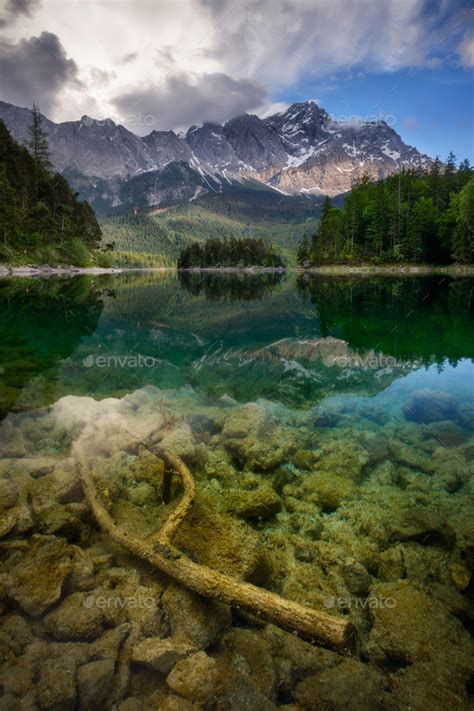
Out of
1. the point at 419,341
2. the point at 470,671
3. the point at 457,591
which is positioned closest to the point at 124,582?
the point at 470,671

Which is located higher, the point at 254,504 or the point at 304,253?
the point at 304,253

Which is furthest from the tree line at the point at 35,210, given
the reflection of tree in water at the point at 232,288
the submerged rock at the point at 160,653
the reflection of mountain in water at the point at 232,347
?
the submerged rock at the point at 160,653

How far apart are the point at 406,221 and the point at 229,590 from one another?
91028 millimetres

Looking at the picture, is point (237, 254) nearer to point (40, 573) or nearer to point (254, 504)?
point (254, 504)

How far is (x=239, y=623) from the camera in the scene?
4.35 m

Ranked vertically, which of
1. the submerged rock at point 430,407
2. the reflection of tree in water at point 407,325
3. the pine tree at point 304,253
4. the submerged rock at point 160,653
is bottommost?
the submerged rock at point 430,407

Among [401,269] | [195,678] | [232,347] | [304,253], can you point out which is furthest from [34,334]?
[304,253]

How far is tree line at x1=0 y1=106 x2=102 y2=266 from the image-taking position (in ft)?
210

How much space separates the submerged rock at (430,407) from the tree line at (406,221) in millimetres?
63776

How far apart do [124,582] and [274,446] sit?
13.6 feet

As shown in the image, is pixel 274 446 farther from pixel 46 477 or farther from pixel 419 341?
pixel 419 341

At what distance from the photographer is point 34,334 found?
61.8 ft

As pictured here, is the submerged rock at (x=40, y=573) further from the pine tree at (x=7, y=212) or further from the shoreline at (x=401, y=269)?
the shoreline at (x=401, y=269)

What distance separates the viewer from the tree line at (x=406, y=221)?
70.2 m
